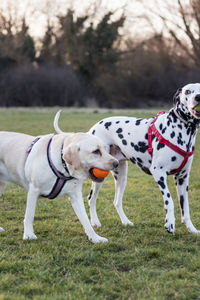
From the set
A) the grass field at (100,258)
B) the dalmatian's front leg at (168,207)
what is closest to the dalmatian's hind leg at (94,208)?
the grass field at (100,258)

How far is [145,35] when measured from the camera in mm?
32969

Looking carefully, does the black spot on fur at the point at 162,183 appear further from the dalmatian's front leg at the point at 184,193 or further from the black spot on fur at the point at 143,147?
the black spot on fur at the point at 143,147

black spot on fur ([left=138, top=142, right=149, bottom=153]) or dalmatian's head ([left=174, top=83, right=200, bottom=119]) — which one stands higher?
dalmatian's head ([left=174, top=83, right=200, bottom=119])

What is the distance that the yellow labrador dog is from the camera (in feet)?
13.2

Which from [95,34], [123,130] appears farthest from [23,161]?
[95,34]

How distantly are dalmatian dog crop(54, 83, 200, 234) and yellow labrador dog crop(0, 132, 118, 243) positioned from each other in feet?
2.91

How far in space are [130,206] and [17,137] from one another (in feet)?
7.75

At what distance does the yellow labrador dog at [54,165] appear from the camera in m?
4.03

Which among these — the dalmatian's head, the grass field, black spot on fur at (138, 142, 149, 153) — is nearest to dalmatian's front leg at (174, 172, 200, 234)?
the grass field

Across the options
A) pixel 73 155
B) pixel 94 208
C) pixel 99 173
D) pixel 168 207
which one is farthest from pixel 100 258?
pixel 94 208

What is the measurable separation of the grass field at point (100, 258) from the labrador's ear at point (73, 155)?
0.92 meters

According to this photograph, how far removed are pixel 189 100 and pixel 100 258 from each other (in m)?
2.09

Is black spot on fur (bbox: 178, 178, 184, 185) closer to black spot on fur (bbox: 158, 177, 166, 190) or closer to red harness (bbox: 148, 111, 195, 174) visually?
red harness (bbox: 148, 111, 195, 174)

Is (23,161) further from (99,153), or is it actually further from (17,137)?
(99,153)
